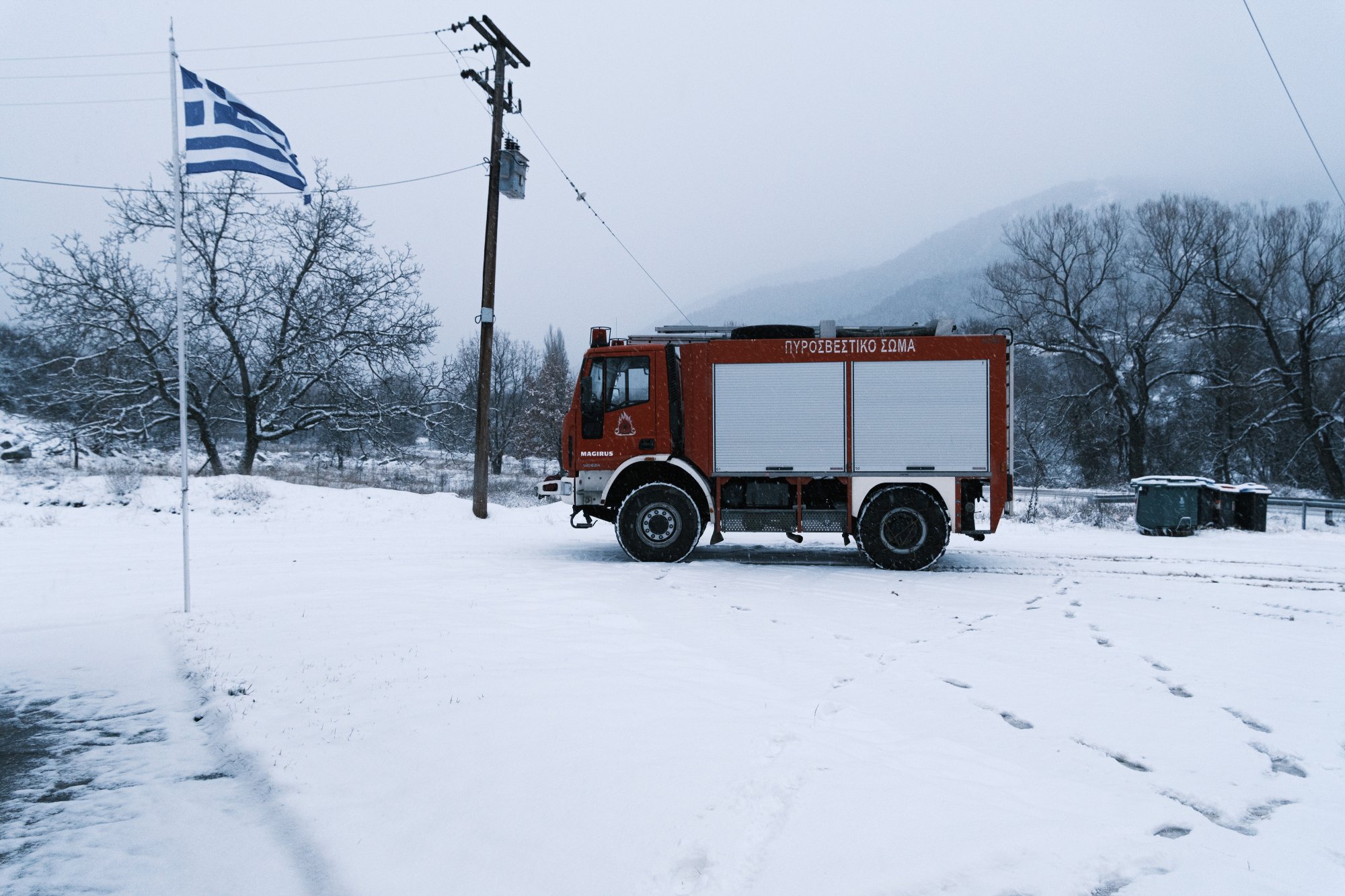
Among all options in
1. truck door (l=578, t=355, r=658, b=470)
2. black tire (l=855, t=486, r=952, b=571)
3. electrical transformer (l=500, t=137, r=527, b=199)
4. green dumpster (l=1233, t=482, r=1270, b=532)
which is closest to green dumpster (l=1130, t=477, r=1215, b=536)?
green dumpster (l=1233, t=482, r=1270, b=532)

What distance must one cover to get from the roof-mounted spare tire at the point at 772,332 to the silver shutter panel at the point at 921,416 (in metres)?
0.96

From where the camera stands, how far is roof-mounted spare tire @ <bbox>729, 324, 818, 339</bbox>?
36.3 ft

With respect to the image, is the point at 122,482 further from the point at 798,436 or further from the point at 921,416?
the point at 921,416

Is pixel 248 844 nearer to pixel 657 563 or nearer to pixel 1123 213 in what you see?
A: pixel 657 563

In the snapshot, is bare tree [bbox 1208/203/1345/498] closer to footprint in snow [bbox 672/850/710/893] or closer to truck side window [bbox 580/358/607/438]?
truck side window [bbox 580/358/607/438]

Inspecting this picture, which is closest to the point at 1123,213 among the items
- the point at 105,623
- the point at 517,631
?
the point at 517,631

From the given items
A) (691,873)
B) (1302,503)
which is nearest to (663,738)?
(691,873)

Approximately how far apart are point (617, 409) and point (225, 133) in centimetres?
554

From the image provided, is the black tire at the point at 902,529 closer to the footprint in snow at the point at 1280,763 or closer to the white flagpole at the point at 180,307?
the footprint in snow at the point at 1280,763

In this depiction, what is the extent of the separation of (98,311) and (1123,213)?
127 ft

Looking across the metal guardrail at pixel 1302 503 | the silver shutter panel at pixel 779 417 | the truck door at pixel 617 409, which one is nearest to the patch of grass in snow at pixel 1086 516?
the metal guardrail at pixel 1302 503

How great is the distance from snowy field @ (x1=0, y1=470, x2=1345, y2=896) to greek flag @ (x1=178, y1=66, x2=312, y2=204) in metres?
4.44

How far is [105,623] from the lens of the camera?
6832 mm

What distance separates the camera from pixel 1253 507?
16094 millimetres
